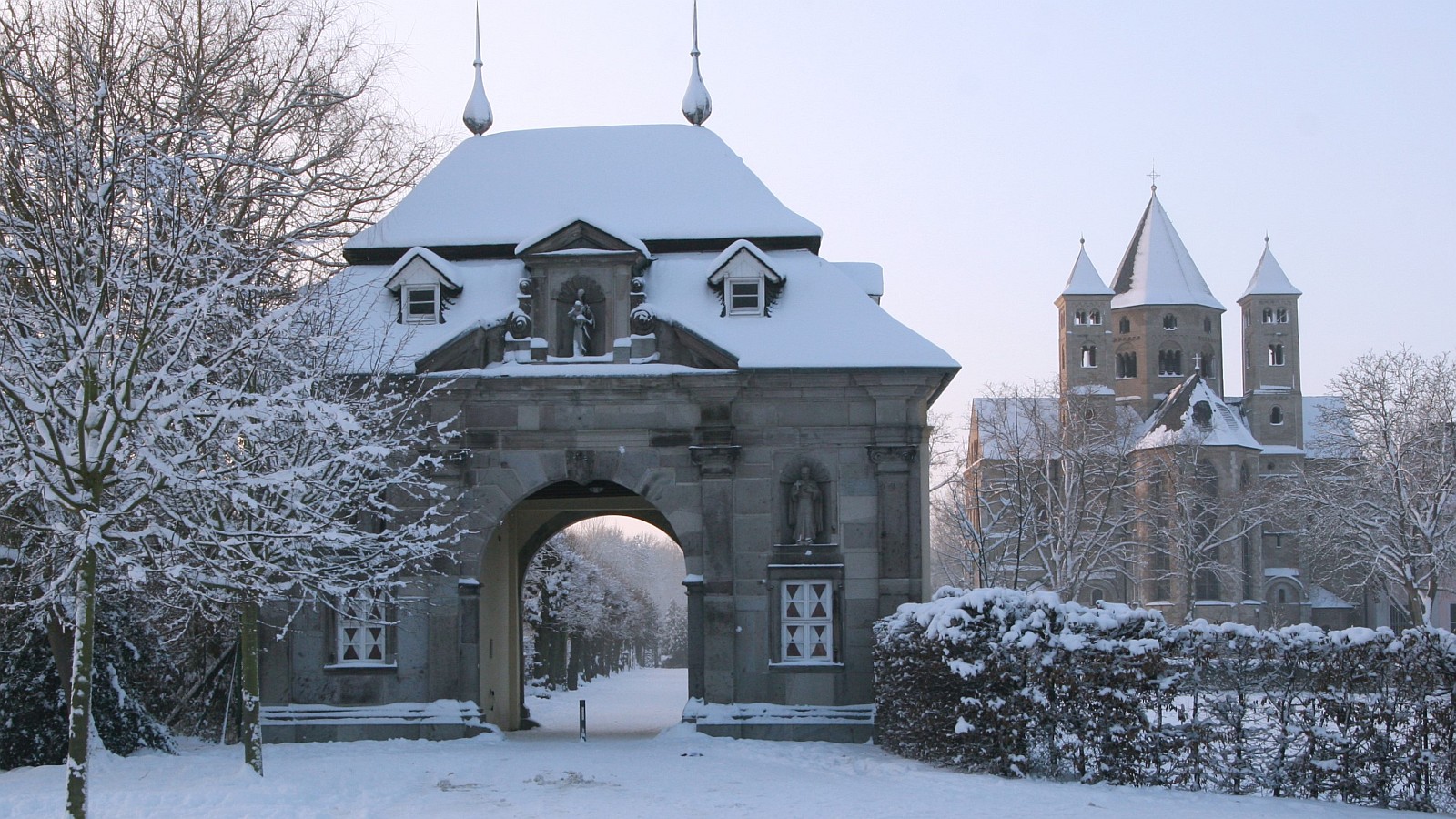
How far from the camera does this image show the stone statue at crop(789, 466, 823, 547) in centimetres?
2270

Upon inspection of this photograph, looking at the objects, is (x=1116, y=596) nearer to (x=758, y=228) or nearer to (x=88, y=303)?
(x=758, y=228)

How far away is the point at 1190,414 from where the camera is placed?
77438 millimetres

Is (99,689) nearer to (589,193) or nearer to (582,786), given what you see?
(582,786)

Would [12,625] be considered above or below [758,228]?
below

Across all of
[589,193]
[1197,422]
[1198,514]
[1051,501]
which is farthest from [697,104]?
[1197,422]

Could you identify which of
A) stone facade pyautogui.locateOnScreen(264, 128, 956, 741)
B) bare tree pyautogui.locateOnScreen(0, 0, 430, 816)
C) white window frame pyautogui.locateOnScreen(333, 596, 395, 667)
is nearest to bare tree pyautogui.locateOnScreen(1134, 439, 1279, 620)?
stone facade pyautogui.locateOnScreen(264, 128, 956, 741)

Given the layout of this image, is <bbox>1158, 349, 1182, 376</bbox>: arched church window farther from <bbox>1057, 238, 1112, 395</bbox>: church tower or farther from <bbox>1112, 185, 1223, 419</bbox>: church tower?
<bbox>1057, 238, 1112, 395</bbox>: church tower

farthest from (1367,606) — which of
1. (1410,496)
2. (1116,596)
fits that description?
(1410,496)

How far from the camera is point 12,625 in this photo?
18.3m

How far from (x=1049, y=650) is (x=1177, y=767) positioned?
179 cm

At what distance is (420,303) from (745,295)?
5318 mm

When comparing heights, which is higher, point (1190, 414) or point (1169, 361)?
point (1169, 361)

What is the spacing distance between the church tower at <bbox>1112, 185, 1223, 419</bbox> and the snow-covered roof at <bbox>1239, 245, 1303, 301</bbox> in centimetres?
282

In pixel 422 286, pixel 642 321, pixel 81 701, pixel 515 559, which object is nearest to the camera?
pixel 81 701
